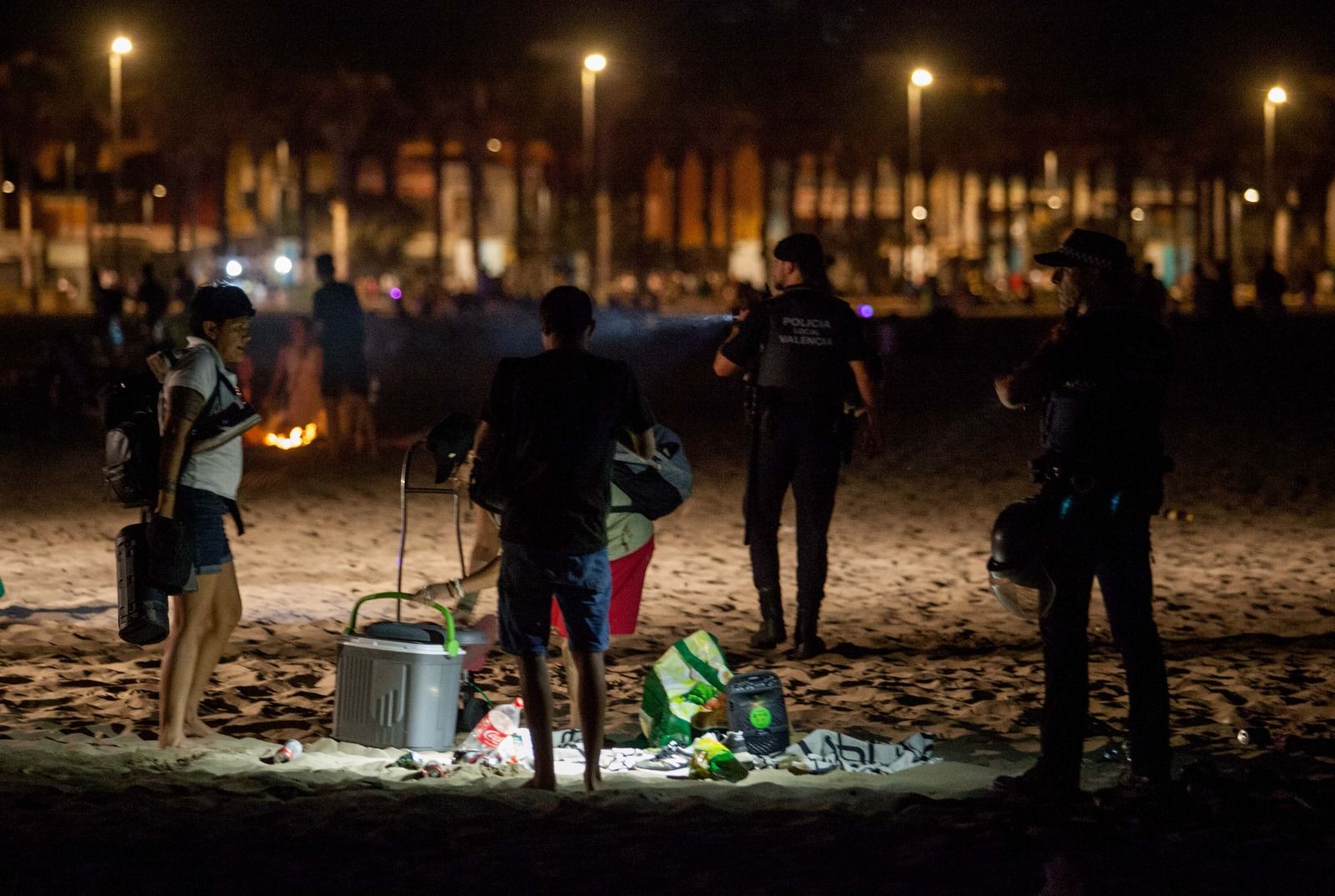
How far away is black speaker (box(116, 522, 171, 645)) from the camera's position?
6.41 meters

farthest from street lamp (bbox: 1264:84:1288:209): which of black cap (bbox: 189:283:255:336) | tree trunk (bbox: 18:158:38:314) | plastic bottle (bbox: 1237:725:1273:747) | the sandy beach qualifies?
black cap (bbox: 189:283:255:336)

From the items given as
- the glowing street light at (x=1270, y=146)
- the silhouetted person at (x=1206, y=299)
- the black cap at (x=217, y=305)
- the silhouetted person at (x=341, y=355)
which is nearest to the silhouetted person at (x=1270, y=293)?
the silhouetted person at (x=1206, y=299)

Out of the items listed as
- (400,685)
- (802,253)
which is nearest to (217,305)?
(400,685)

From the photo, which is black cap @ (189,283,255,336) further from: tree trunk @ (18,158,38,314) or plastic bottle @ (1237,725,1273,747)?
tree trunk @ (18,158,38,314)

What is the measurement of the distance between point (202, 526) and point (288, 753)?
0.81m

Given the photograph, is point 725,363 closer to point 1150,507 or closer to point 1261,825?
point 1150,507

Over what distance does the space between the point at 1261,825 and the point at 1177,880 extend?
685 mm

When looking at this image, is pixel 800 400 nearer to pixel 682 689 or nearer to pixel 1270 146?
pixel 682 689

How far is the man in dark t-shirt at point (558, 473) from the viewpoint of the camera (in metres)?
5.70

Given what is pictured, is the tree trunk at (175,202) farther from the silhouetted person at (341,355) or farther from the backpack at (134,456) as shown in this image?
the backpack at (134,456)

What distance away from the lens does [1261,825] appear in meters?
5.46

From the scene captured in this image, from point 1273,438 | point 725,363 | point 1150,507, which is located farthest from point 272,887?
point 1273,438

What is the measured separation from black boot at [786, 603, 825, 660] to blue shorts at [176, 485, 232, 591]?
2833 mm

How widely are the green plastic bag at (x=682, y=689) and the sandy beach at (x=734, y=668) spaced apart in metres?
0.36
